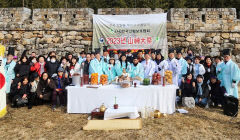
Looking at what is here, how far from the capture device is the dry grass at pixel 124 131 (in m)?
3.20

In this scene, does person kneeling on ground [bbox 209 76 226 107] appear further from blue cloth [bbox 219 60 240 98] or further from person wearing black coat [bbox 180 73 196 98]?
person wearing black coat [bbox 180 73 196 98]

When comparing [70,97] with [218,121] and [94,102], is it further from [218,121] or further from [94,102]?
[218,121]

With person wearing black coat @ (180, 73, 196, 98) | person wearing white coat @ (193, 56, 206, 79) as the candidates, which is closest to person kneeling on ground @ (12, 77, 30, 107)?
person wearing black coat @ (180, 73, 196, 98)

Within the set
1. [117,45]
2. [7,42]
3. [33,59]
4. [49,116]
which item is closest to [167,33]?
[117,45]

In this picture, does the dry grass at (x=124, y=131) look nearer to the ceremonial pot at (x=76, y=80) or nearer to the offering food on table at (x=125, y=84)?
the ceremonial pot at (x=76, y=80)

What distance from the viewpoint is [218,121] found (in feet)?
12.7

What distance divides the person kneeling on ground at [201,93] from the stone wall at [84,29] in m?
4.11

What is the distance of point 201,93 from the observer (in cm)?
498

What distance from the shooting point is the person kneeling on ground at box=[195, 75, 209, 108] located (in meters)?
4.93

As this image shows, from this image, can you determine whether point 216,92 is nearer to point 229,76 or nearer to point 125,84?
point 229,76

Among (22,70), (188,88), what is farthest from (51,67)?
(188,88)

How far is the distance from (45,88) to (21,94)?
0.74m

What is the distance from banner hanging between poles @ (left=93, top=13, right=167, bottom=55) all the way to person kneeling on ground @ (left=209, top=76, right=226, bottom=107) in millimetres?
3662

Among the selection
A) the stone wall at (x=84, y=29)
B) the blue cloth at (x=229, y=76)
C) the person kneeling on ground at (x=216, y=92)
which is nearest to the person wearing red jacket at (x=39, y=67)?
the stone wall at (x=84, y=29)
